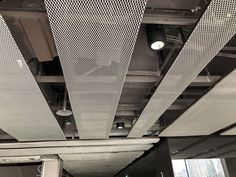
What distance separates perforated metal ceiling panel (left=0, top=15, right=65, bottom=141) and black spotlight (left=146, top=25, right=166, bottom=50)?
3.18 feet

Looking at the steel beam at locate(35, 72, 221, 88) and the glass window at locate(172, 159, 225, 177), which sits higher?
the steel beam at locate(35, 72, 221, 88)

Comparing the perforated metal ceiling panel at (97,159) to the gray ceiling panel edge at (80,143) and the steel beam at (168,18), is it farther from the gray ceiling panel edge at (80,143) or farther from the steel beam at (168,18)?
the steel beam at (168,18)

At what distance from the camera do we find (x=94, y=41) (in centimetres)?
154

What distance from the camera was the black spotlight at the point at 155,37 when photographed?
1.65 meters

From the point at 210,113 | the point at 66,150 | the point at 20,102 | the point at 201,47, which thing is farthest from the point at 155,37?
the point at 66,150

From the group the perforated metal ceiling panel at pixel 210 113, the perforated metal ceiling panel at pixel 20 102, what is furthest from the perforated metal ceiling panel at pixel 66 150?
the perforated metal ceiling panel at pixel 210 113

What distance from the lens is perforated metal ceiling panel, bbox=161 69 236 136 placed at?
2.45 metres

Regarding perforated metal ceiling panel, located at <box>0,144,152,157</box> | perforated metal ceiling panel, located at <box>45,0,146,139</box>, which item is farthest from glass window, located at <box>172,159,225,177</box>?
perforated metal ceiling panel, located at <box>45,0,146,139</box>

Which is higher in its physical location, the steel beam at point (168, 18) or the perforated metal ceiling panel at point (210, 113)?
the steel beam at point (168, 18)

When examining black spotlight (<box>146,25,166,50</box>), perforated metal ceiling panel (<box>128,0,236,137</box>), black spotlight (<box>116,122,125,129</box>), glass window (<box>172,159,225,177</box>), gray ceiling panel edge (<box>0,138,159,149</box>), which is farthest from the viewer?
glass window (<box>172,159,225,177</box>)

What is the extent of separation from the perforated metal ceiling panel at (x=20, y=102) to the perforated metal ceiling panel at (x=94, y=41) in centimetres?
32

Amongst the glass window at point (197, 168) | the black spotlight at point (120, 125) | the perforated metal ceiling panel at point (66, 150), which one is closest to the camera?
the black spotlight at point (120, 125)

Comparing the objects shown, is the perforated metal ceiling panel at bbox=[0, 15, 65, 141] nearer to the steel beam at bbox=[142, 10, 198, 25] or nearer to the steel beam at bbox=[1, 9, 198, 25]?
the steel beam at bbox=[1, 9, 198, 25]

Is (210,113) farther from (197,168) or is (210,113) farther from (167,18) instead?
(197,168)
